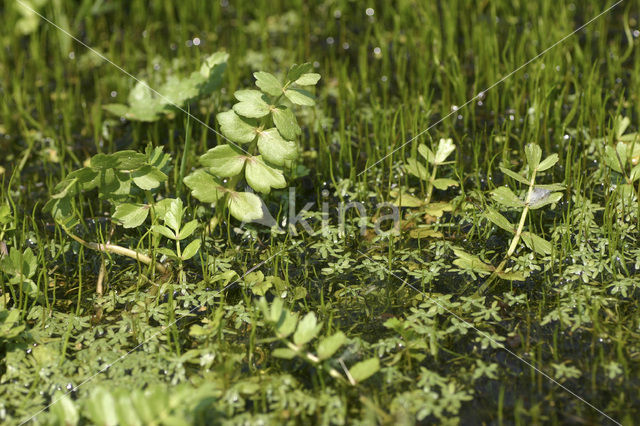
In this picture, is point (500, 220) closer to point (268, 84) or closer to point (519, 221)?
point (519, 221)

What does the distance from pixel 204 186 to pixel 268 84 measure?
41 centimetres

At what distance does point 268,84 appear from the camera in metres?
2.01

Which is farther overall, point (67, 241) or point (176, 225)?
point (67, 241)

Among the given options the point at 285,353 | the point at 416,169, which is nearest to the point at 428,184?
the point at 416,169

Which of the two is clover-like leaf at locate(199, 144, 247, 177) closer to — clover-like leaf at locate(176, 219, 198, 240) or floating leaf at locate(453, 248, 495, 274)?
clover-like leaf at locate(176, 219, 198, 240)

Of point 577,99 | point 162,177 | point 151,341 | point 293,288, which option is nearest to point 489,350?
point 293,288

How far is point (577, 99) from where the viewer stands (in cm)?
267

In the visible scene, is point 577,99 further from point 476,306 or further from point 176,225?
point 176,225

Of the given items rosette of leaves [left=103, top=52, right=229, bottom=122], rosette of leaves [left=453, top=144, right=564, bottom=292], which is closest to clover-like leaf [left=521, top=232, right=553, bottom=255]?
rosette of leaves [left=453, top=144, right=564, bottom=292]

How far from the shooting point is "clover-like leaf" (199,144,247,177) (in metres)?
2.11

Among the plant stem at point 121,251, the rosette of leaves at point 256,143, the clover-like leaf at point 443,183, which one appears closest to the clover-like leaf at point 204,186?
the rosette of leaves at point 256,143

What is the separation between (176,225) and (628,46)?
2.53 metres

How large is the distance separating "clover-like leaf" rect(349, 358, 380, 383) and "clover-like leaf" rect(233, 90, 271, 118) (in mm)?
845

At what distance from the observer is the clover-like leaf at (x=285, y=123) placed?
205 cm
